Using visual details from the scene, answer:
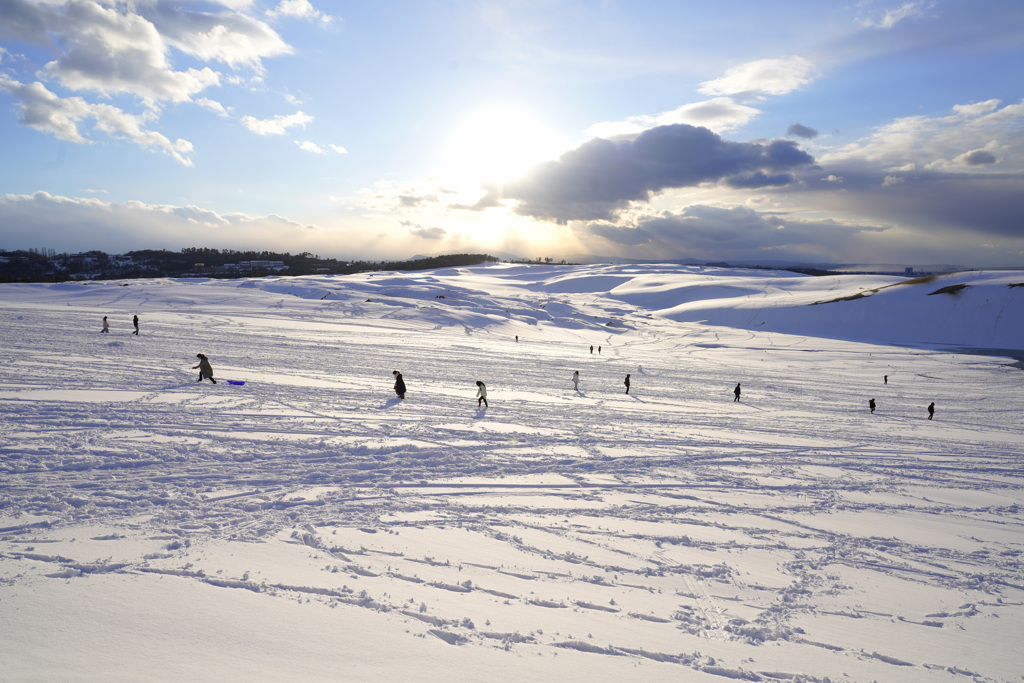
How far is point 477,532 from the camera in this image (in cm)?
683

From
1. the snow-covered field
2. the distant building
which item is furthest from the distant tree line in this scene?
the snow-covered field

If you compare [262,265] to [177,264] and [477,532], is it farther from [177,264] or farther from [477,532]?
[477,532]

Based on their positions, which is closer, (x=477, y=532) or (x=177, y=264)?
(x=477, y=532)

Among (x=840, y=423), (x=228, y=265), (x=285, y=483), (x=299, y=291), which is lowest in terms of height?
Result: (x=840, y=423)

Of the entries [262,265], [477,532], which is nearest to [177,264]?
[262,265]

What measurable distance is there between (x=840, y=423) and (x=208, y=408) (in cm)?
2156

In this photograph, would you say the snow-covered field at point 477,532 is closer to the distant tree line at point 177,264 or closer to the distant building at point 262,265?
the distant tree line at point 177,264

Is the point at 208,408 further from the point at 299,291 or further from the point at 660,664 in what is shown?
the point at 299,291

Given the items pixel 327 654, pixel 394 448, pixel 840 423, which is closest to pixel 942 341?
pixel 840 423

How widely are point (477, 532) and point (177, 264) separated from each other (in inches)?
6516

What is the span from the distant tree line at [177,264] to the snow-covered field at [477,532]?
103 metres

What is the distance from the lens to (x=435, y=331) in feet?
152

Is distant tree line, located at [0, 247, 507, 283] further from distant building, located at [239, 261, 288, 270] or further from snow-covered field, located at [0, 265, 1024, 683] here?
snow-covered field, located at [0, 265, 1024, 683]

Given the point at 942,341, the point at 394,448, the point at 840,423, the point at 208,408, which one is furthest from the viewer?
the point at 942,341
